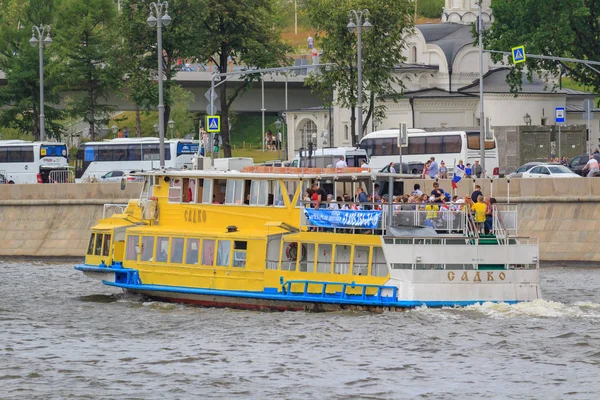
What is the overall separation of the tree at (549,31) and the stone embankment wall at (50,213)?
105 ft

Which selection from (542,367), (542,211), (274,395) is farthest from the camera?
(542,211)

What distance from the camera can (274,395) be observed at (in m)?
25.5

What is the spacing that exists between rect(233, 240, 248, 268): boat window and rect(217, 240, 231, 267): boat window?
0.17 metres

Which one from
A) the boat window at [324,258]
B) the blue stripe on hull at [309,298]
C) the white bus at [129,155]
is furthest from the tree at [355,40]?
the boat window at [324,258]

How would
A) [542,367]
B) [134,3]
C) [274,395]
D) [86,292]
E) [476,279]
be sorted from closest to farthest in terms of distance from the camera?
[274,395], [542,367], [476,279], [86,292], [134,3]

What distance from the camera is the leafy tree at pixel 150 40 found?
3004 inches

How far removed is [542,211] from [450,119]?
4384 centimetres

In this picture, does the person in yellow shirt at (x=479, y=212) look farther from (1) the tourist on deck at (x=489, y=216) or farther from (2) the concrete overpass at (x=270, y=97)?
(2) the concrete overpass at (x=270, y=97)

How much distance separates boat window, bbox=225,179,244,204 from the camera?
36750 mm

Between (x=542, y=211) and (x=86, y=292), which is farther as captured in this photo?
(x=542, y=211)

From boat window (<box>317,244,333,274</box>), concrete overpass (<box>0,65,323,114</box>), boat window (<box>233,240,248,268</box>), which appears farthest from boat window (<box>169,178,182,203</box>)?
concrete overpass (<box>0,65,323,114</box>)

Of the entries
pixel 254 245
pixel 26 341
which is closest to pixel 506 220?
pixel 254 245

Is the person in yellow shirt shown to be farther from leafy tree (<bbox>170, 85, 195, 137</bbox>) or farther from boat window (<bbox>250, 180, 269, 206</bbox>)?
leafy tree (<bbox>170, 85, 195, 137</bbox>)

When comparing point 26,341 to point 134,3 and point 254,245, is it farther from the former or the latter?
point 134,3
